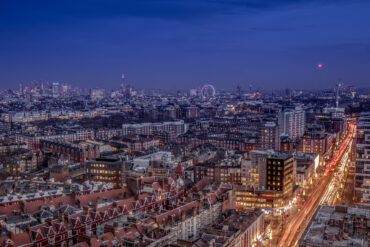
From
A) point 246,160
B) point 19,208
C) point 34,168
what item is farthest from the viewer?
point 34,168

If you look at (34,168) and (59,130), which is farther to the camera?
(59,130)

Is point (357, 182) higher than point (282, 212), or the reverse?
point (357, 182)

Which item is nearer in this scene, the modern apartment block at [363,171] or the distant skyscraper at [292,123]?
the modern apartment block at [363,171]

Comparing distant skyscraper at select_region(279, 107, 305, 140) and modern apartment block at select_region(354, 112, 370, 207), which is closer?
modern apartment block at select_region(354, 112, 370, 207)

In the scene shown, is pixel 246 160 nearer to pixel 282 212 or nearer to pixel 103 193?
pixel 282 212

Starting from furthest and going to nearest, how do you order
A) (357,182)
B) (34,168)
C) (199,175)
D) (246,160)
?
(34,168) < (199,175) < (246,160) < (357,182)

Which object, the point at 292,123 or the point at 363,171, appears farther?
the point at 292,123

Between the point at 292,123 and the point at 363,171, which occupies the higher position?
the point at 292,123

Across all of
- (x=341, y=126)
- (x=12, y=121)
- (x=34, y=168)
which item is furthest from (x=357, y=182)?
(x=12, y=121)
